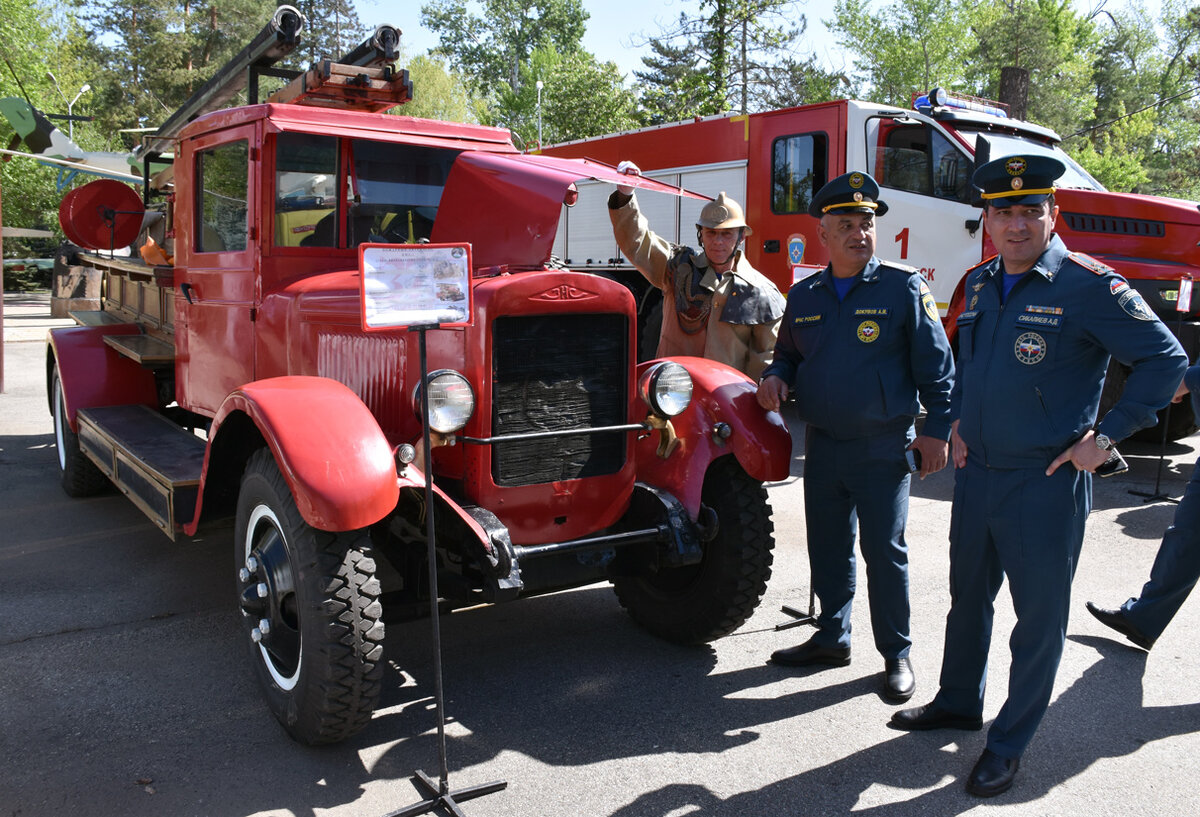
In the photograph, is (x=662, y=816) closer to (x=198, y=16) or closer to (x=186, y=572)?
(x=186, y=572)

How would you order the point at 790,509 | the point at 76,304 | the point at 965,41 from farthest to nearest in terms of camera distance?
the point at 965,41 → the point at 76,304 → the point at 790,509

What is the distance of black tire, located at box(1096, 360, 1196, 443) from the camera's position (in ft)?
24.0

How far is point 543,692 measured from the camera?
365cm

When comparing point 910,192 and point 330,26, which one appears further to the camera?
point 330,26

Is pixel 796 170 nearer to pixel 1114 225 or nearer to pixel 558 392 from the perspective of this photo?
pixel 1114 225

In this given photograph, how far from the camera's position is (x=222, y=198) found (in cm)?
452

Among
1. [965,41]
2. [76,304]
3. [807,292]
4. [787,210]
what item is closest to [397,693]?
[807,292]

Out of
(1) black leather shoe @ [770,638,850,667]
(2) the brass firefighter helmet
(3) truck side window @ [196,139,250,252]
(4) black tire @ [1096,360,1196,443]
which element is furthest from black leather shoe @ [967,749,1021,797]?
(4) black tire @ [1096,360,1196,443]

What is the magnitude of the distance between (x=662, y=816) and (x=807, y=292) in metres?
2.08

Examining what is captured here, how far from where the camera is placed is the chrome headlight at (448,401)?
3182mm

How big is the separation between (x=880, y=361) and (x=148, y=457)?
3.37 meters

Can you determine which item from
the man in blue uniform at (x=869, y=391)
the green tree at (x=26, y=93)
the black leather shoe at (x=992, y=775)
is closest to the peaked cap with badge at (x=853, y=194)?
the man in blue uniform at (x=869, y=391)

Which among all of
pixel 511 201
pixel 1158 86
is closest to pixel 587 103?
pixel 511 201

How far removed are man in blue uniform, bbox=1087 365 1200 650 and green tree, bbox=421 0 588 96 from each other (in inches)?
2127
